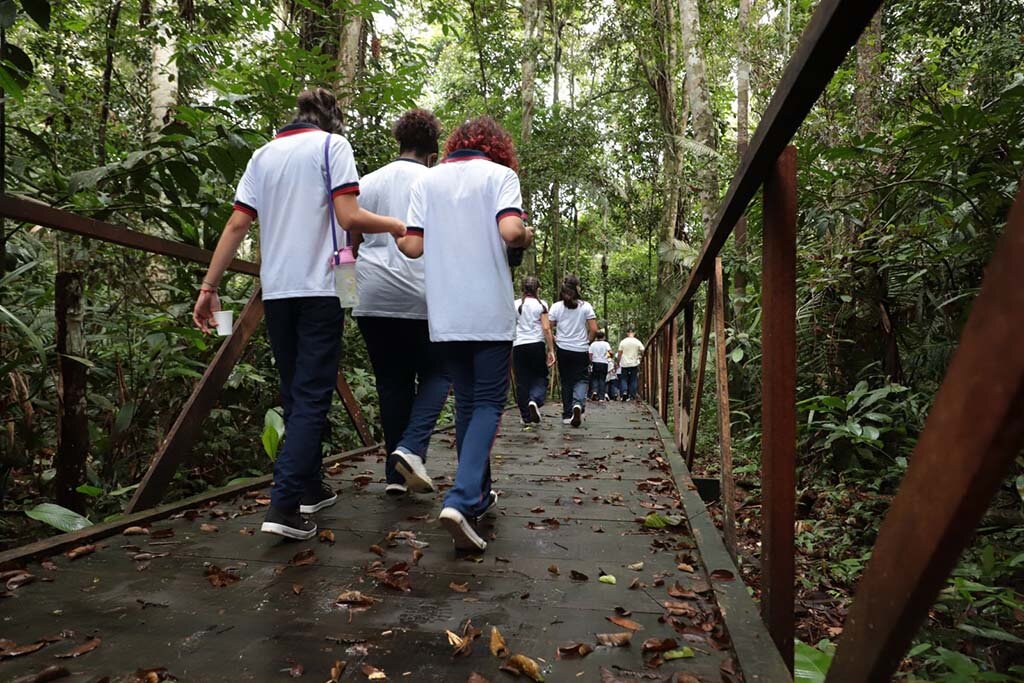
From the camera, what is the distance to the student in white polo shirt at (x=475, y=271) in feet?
8.98

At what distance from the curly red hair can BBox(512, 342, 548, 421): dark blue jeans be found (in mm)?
3936

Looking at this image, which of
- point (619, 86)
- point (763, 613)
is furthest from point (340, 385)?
point (619, 86)

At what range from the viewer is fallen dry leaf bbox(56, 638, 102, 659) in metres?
1.63

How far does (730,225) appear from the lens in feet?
7.62

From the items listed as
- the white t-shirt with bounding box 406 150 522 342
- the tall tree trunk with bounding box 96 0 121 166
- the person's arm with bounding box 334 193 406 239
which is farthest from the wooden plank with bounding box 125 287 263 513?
the tall tree trunk with bounding box 96 0 121 166

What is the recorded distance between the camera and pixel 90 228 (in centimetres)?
254

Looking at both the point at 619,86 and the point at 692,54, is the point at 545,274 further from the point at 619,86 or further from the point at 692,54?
the point at 692,54

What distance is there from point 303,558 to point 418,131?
6.98 feet

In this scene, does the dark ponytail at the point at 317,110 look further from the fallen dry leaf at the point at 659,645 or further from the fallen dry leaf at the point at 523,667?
the fallen dry leaf at the point at 659,645

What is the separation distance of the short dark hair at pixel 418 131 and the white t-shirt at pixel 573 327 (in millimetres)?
4206

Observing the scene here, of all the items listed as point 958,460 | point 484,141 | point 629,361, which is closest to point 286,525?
point 484,141

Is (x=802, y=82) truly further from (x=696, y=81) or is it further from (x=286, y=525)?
(x=696, y=81)

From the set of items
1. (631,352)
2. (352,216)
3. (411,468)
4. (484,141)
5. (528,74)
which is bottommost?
(411,468)

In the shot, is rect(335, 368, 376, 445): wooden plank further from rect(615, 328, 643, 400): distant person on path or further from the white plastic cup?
rect(615, 328, 643, 400): distant person on path
